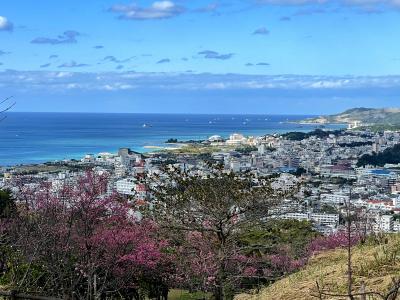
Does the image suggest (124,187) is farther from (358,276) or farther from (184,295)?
(358,276)

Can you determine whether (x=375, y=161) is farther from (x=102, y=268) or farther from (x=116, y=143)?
(x=102, y=268)

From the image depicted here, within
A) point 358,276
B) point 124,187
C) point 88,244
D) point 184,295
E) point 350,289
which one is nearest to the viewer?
point 350,289

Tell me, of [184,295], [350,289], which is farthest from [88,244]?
[350,289]

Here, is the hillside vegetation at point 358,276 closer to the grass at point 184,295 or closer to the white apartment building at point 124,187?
the grass at point 184,295

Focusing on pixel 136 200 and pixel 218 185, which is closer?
pixel 218 185

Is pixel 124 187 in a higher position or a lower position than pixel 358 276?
lower

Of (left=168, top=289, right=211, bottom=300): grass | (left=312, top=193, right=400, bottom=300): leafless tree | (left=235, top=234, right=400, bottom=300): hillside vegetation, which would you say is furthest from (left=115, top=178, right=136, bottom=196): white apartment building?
(left=312, top=193, right=400, bottom=300): leafless tree

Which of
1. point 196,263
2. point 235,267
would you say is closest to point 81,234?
point 196,263

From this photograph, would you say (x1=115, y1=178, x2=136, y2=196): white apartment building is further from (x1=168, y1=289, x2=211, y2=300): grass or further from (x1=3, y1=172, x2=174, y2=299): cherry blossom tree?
(x1=168, y1=289, x2=211, y2=300): grass

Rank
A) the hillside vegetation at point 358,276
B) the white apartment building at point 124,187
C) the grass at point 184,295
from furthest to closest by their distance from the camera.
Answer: the white apartment building at point 124,187, the grass at point 184,295, the hillside vegetation at point 358,276

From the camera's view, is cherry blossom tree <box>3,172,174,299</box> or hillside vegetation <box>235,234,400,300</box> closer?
hillside vegetation <box>235,234,400,300</box>

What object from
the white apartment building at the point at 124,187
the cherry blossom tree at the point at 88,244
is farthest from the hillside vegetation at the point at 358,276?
the white apartment building at the point at 124,187
